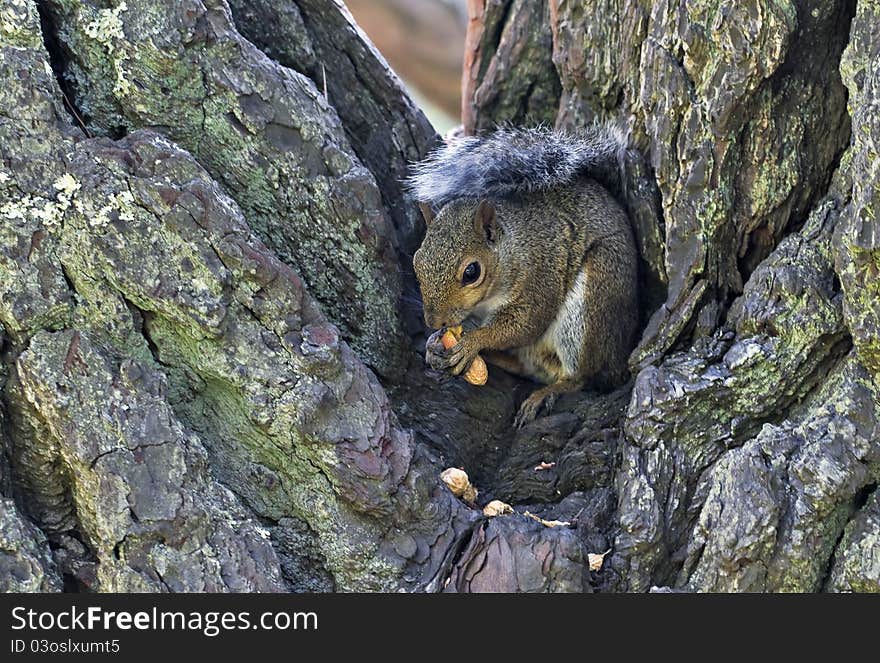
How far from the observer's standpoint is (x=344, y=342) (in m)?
2.59

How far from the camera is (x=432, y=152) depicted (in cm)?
342

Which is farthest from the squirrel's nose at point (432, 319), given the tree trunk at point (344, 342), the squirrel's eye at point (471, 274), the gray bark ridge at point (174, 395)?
the gray bark ridge at point (174, 395)

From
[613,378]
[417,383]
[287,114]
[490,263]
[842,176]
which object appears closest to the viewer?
[842,176]

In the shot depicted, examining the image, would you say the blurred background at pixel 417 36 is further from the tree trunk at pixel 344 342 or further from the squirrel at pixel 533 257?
the tree trunk at pixel 344 342

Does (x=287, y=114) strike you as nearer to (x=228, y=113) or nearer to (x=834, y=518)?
(x=228, y=113)

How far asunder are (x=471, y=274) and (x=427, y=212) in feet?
0.89

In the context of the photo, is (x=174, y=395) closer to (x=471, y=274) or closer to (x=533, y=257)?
(x=471, y=274)

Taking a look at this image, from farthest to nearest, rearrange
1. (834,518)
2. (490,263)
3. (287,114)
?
(490,263), (287,114), (834,518)

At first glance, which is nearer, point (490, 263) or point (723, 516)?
point (723, 516)

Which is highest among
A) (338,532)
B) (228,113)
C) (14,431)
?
(228,113)

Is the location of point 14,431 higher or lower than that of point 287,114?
lower

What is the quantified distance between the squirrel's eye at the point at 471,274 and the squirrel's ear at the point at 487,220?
11cm

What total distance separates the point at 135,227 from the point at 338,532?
861mm

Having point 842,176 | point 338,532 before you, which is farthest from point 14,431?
point 842,176
